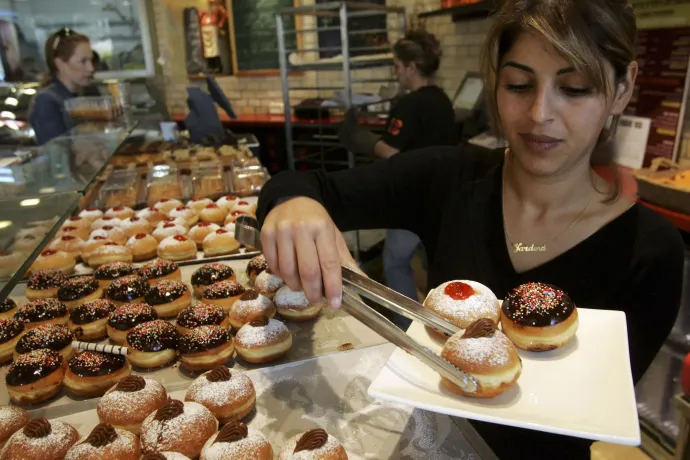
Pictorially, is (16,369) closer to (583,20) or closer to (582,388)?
(582,388)

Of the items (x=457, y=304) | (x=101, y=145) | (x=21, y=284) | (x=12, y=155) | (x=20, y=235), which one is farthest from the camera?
(x=101, y=145)

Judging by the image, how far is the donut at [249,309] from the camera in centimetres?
195

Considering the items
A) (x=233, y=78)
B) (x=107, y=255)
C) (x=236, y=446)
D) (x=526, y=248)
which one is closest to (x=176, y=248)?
(x=107, y=255)

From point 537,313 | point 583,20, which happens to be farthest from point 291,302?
point 583,20

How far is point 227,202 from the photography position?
3289mm

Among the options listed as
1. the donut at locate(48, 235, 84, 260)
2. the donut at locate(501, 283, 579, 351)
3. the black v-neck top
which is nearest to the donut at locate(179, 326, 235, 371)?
the black v-neck top

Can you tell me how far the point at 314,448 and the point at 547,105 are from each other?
1.00 metres

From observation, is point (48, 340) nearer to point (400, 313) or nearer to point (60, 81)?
point (400, 313)

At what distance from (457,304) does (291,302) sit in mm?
918

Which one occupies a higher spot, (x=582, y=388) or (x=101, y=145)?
(x=101, y=145)

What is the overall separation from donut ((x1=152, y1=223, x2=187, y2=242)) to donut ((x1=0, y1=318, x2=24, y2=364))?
0.95m

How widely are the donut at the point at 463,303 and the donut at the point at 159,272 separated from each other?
1394mm

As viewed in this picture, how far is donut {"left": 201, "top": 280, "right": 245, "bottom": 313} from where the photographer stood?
6.91 ft

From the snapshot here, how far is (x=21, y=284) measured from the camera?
2342 mm
